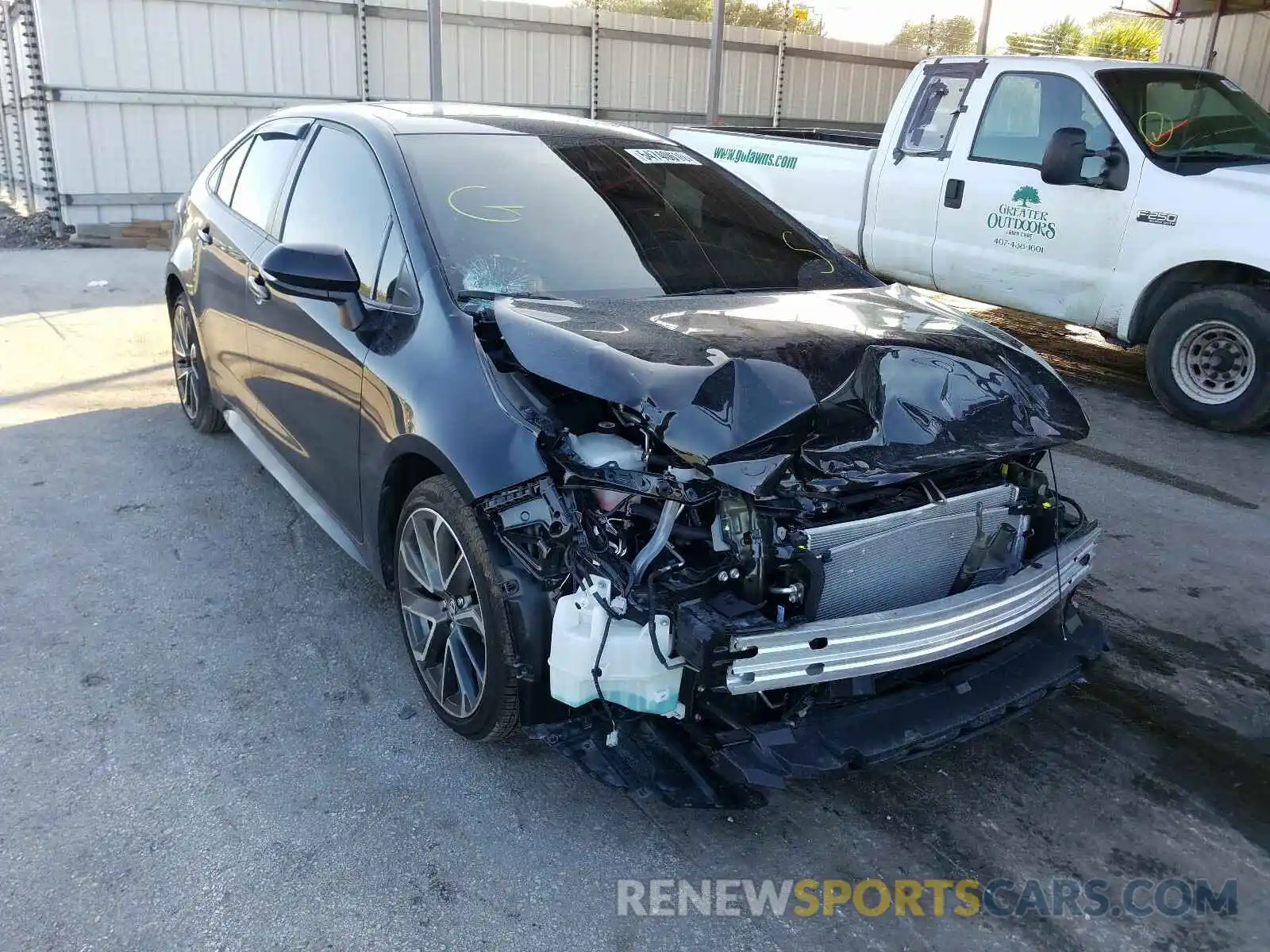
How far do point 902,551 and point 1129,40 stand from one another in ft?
84.7

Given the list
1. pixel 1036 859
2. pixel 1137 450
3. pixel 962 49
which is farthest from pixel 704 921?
pixel 962 49

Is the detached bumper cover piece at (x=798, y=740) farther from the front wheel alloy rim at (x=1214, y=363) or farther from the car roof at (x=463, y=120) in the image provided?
the front wheel alloy rim at (x=1214, y=363)

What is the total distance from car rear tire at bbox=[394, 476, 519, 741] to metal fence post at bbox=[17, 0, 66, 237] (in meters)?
11.0

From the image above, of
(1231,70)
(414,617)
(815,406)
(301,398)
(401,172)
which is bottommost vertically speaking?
(414,617)

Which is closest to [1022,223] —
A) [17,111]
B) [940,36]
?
[17,111]

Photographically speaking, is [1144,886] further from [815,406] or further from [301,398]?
[301,398]

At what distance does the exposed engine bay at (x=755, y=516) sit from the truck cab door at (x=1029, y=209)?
425 cm

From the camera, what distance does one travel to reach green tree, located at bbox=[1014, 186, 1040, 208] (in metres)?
6.83

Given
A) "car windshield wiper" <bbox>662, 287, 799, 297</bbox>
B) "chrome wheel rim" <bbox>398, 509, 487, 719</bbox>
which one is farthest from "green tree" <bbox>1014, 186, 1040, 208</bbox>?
"chrome wheel rim" <bbox>398, 509, 487, 719</bbox>

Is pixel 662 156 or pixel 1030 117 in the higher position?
pixel 1030 117

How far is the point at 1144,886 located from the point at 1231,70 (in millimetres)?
15798

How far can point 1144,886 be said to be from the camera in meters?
2.61

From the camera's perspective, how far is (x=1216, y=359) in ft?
20.9

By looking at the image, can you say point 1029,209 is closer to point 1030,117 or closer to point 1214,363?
point 1030,117
